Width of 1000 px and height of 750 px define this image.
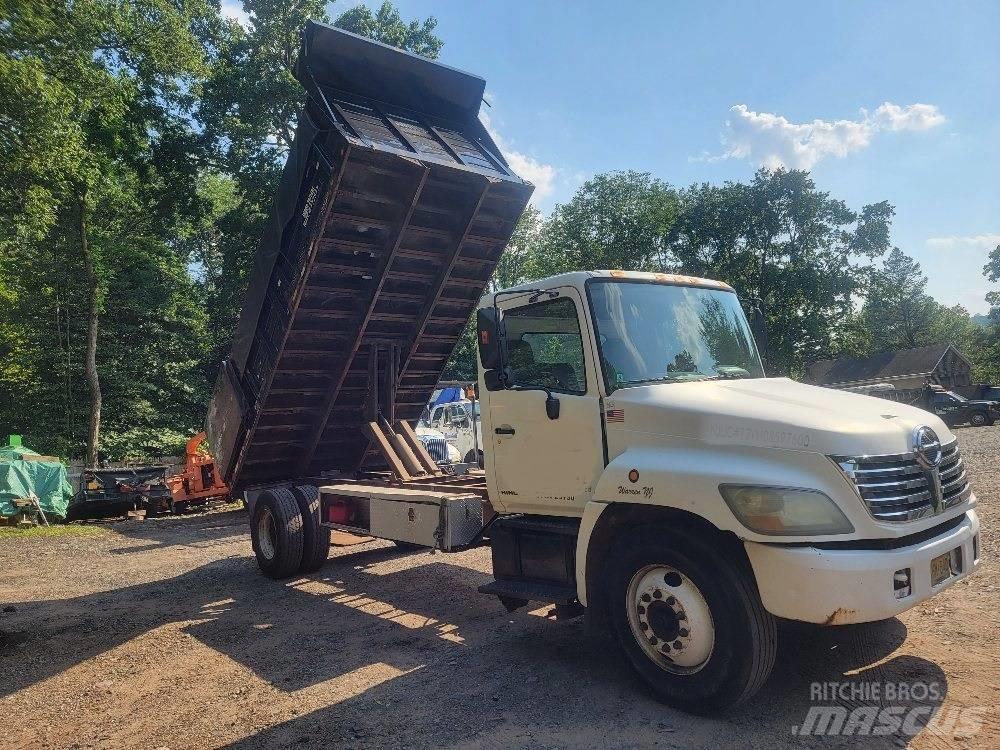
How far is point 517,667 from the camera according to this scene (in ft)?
15.6

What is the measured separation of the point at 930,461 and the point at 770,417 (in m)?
0.95

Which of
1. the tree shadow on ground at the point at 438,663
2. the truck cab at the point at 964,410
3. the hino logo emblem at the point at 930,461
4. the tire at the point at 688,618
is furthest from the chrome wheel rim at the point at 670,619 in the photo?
the truck cab at the point at 964,410

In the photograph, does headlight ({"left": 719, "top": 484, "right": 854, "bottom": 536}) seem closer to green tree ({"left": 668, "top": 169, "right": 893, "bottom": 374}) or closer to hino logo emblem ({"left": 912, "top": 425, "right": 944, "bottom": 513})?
hino logo emblem ({"left": 912, "top": 425, "right": 944, "bottom": 513})

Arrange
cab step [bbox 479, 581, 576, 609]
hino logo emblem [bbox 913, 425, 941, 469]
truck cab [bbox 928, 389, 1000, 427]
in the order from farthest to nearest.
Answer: truck cab [bbox 928, 389, 1000, 427] < cab step [bbox 479, 581, 576, 609] < hino logo emblem [bbox 913, 425, 941, 469]

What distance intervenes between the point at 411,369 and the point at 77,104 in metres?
14.7

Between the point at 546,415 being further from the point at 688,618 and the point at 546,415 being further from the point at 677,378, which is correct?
the point at 688,618

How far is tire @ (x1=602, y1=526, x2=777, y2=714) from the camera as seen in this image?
141 inches

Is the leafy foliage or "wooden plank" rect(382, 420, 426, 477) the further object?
the leafy foliage

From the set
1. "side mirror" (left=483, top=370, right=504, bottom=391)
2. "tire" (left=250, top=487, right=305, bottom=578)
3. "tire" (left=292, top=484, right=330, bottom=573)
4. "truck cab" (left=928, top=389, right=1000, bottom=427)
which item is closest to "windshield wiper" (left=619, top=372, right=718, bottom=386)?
"side mirror" (left=483, top=370, right=504, bottom=391)

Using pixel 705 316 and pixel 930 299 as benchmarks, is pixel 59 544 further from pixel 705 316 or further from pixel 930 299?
pixel 930 299

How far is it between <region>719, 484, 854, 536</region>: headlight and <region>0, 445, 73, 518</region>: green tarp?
1729cm

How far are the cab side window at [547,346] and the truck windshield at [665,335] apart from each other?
0.64ft

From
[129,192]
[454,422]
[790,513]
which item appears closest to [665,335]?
[790,513]

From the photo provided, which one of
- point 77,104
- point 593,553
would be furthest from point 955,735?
point 77,104
